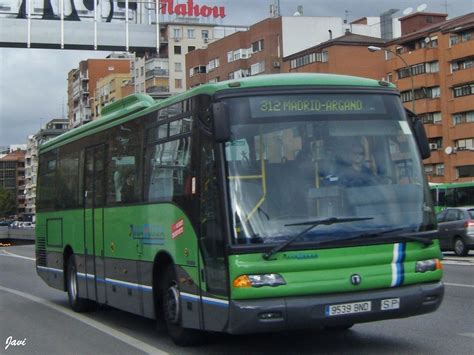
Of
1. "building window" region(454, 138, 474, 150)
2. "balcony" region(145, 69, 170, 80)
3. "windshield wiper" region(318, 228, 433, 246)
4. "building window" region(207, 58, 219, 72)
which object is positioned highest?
"balcony" region(145, 69, 170, 80)

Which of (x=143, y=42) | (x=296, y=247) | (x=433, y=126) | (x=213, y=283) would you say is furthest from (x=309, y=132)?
(x=433, y=126)

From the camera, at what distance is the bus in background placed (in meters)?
41.6

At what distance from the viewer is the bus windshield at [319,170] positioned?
25.5ft

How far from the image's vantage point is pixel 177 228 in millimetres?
8867

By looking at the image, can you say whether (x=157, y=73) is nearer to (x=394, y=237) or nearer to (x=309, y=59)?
(x=309, y=59)

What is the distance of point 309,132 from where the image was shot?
816 centimetres

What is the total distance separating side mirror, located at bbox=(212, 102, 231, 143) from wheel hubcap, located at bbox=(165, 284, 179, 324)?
211cm

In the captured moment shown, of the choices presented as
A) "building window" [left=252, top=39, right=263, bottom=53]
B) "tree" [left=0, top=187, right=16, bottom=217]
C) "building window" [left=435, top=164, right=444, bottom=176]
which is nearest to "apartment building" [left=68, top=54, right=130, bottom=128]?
"tree" [left=0, top=187, right=16, bottom=217]

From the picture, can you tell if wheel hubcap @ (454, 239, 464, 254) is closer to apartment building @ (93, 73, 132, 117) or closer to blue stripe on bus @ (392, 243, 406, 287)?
blue stripe on bus @ (392, 243, 406, 287)

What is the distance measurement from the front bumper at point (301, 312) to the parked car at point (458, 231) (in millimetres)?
18501

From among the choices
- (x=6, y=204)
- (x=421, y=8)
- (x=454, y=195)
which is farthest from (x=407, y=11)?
(x=6, y=204)

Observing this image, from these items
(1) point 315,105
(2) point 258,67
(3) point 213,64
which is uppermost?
(3) point 213,64

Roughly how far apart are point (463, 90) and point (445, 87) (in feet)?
7.45

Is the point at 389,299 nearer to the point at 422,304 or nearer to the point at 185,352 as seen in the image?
the point at 422,304
